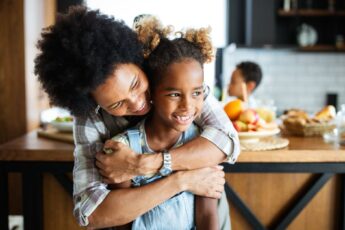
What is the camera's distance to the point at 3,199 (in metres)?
1.50

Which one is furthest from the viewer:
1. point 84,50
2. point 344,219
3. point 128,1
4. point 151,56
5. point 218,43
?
point 218,43

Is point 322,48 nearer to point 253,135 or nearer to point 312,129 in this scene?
point 312,129

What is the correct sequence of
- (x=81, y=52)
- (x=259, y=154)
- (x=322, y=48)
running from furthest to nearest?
(x=322, y=48) < (x=259, y=154) < (x=81, y=52)

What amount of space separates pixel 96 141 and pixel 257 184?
0.73 metres

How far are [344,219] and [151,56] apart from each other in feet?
3.34

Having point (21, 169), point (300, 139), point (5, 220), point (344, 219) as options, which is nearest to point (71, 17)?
point (21, 169)

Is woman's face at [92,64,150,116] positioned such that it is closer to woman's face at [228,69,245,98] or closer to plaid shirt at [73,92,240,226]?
plaid shirt at [73,92,240,226]

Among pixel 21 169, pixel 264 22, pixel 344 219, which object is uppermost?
pixel 264 22

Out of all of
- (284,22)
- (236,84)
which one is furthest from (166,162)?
(284,22)

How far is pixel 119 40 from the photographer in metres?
1.04

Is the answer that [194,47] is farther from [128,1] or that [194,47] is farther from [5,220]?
[128,1]

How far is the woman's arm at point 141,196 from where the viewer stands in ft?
3.58

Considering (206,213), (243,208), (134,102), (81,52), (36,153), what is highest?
(81,52)

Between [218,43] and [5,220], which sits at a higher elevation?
[218,43]
